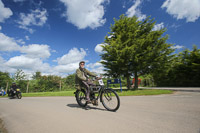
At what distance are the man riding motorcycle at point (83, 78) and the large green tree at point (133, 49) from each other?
7.61 metres

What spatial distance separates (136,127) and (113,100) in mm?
1667

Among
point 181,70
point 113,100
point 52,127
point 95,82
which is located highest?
point 181,70

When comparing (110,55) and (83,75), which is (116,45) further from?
(83,75)

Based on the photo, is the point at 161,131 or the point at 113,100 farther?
the point at 113,100

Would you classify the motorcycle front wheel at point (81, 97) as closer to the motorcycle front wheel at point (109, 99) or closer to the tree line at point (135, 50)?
the motorcycle front wheel at point (109, 99)

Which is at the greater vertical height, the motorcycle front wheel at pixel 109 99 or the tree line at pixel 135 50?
the tree line at pixel 135 50

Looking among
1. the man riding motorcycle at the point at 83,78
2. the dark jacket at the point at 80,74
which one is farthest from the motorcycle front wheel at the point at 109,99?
the dark jacket at the point at 80,74

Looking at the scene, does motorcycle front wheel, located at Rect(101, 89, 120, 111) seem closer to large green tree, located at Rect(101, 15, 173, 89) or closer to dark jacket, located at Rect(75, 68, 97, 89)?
dark jacket, located at Rect(75, 68, 97, 89)

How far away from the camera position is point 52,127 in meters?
2.57

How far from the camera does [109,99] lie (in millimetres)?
4094

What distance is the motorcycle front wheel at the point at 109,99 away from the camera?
3.86 m

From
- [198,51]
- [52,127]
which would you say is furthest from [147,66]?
[52,127]

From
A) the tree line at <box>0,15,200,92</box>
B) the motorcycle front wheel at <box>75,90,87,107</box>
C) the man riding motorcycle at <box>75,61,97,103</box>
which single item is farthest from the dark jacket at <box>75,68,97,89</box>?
the tree line at <box>0,15,200,92</box>

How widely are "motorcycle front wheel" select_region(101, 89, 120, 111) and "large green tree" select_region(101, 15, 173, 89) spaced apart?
803 cm
